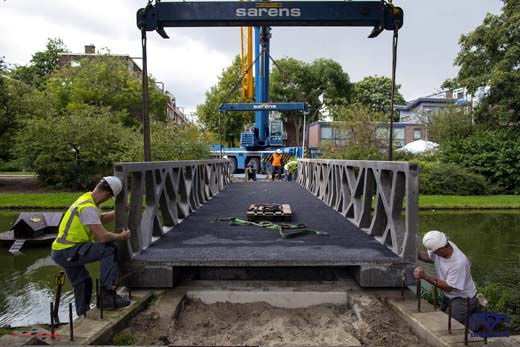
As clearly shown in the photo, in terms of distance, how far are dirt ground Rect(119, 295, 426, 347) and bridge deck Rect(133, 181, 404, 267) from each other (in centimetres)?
40

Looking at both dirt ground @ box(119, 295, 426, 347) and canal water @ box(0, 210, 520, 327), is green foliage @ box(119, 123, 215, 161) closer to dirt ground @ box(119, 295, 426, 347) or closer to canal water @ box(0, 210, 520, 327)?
canal water @ box(0, 210, 520, 327)

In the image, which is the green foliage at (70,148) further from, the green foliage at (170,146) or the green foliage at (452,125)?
the green foliage at (452,125)

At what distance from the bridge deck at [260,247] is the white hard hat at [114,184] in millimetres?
736

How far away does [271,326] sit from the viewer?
12.4ft

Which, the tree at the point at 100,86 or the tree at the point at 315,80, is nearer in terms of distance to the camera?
the tree at the point at 100,86

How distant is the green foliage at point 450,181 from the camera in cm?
2011

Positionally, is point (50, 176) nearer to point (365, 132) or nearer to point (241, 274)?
point (365, 132)

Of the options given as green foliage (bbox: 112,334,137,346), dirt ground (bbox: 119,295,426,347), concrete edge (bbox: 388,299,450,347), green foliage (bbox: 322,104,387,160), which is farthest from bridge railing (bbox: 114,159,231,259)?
green foliage (bbox: 322,104,387,160)

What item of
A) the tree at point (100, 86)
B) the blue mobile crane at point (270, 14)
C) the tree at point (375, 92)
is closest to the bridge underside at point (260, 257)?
the blue mobile crane at point (270, 14)

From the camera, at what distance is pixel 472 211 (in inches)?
650

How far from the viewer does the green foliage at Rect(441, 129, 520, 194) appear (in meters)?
21.0

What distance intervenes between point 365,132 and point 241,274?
19.8 m

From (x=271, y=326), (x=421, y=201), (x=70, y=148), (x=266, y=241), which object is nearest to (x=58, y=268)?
(x=266, y=241)

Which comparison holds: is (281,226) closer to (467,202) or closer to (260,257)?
A: (260,257)
